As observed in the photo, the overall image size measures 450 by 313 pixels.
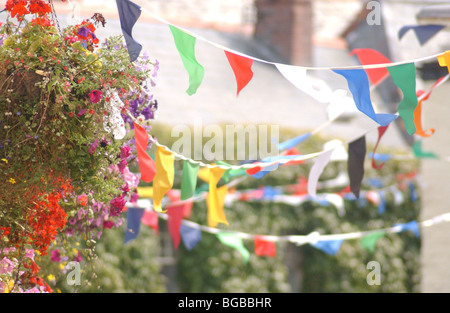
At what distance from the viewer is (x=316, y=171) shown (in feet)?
13.8

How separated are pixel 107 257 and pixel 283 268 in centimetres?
250

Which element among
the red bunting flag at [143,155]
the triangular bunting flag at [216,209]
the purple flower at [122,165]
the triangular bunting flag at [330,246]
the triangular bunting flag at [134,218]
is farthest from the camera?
the triangular bunting flag at [330,246]

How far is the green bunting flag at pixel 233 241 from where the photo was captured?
6.02 metres

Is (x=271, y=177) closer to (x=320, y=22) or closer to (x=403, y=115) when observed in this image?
(x=403, y=115)

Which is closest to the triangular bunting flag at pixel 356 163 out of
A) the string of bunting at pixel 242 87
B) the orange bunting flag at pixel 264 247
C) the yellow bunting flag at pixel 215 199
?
the string of bunting at pixel 242 87

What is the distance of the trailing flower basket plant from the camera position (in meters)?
3.08

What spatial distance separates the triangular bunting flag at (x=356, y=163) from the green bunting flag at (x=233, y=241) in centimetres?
193

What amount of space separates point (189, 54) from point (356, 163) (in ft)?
4.69

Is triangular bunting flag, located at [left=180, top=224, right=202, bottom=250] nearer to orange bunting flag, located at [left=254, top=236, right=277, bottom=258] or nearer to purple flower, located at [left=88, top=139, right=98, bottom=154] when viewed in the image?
orange bunting flag, located at [left=254, top=236, right=277, bottom=258]

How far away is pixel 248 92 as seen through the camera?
37.5ft

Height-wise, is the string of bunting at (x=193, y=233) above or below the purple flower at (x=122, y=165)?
below

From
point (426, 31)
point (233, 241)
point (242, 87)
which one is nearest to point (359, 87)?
point (242, 87)

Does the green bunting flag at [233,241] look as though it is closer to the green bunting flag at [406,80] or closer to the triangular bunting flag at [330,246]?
the triangular bunting flag at [330,246]

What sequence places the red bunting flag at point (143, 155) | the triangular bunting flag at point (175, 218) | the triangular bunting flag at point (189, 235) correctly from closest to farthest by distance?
the red bunting flag at point (143, 155) → the triangular bunting flag at point (175, 218) → the triangular bunting flag at point (189, 235)
